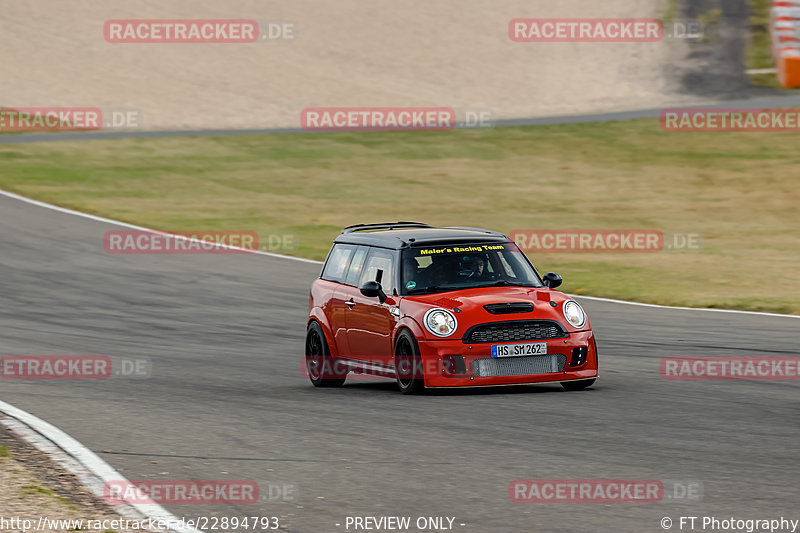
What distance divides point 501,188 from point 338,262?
22199 mm

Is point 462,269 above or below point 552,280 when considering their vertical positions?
above

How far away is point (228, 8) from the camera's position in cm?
6322

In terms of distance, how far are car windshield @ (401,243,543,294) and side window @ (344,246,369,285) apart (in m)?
0.79

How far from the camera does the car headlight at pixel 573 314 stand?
11.7m

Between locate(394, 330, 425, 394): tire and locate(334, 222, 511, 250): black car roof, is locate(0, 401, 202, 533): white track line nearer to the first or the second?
locate(394, 330, 425, 394): tire

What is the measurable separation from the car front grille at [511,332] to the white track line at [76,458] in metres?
3.84

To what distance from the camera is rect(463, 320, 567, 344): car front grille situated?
11359 mm

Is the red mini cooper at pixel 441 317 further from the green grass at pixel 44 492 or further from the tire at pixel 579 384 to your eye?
the green grass at pixel 44 492

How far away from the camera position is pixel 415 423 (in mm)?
9859

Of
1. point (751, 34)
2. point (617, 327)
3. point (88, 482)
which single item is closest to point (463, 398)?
point (88, 482)

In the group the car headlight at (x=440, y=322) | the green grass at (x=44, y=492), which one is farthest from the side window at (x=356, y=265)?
the green grass at (x=44, y=492)

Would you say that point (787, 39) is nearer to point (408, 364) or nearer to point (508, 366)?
point (508, 366)
